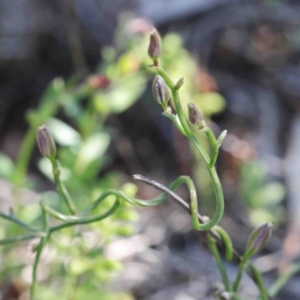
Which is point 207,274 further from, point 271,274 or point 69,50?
point 69,50

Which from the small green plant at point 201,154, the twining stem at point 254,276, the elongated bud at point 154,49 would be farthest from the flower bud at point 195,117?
the twining stem at point 254,276

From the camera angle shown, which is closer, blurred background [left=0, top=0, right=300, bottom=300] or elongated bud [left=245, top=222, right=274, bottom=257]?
elongated bud [left=245, top=222, right=274, bottom=257]

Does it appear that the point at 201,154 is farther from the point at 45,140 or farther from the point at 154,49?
the point at 45,140

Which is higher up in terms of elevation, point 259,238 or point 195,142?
point 195,142

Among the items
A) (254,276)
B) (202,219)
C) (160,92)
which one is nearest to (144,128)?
(254,276)

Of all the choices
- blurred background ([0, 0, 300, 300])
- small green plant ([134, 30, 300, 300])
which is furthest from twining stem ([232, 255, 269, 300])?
blurred background ([0, 0, 300, 300])

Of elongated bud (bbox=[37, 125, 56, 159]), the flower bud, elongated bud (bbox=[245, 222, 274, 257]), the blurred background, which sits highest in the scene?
the flower bud

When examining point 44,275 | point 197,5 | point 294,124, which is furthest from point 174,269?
point 197,5

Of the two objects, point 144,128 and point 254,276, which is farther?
point 144,128

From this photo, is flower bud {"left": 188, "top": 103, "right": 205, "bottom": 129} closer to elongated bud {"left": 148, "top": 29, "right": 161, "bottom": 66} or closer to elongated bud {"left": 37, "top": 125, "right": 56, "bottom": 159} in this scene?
elongated bud {"left": 148, "top": 29, "right": 161, "bottom": 66}

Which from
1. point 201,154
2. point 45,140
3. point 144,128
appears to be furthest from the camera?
point 144,128
